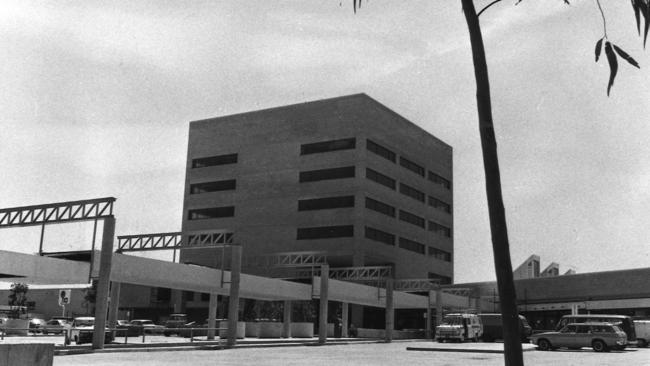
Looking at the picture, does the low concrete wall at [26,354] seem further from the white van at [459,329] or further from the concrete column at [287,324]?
the concrete column at [287,324]

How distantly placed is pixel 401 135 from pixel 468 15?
300 ft

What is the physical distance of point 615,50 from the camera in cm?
438

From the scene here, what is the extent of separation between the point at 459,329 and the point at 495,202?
50.7 metres

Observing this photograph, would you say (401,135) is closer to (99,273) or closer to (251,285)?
(251,285)

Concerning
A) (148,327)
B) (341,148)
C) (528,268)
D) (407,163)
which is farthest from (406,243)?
(148,327)

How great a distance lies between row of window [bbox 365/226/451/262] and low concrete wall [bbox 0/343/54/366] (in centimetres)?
7667

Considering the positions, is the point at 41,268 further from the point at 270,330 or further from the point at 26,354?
the point at 270,330

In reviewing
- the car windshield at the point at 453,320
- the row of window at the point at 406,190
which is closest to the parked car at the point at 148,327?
the car windshield at the point at 453,320

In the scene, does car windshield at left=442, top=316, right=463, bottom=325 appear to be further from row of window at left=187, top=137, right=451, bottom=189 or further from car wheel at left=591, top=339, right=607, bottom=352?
row of window at left=187, top=137, right=451, bottom=189

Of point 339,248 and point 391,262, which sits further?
point 391,262

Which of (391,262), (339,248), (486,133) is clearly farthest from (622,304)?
(486,133)

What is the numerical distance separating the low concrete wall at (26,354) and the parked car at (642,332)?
50242 mm

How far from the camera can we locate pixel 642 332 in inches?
2020

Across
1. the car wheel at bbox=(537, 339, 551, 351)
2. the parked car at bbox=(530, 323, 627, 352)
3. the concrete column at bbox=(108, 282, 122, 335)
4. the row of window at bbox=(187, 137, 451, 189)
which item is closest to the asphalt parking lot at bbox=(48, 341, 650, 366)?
the car wheel at bbox=(537, 339, 551, 351)
